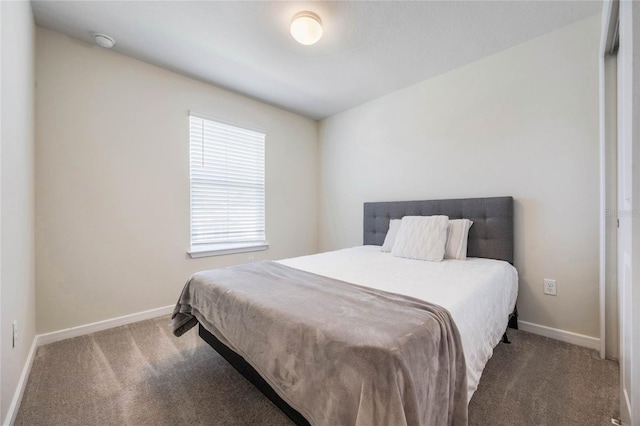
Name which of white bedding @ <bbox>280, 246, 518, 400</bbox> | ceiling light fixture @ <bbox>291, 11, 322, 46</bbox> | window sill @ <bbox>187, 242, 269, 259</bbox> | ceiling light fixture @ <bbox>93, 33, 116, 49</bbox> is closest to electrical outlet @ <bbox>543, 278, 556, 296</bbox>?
white bedding @ <bbox>280, 246, 518, 400</bbox>

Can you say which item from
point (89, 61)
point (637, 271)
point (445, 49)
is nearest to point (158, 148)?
point (89, 61)

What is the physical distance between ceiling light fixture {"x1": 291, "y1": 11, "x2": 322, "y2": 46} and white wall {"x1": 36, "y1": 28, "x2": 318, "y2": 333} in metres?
1.53

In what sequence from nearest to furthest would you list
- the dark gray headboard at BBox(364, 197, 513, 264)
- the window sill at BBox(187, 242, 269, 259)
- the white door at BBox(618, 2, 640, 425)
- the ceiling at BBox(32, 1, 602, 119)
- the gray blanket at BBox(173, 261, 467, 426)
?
the gray blanket at BBox(173, 261, 467, 426) → the white door at BBox(618, 2, 640, 425) → the ceiling at BBox(32, 1, 602, 119) → the dark gray headboard at BBox(364, 197, 513, 264) → the window sill at BBox(187, 242, 269, 259)

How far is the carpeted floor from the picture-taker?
1334 millimetres

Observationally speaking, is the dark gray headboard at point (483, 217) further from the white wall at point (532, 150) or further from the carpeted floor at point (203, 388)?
the carpeted floor at point (203, 388)

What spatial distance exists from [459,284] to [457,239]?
0.93 m

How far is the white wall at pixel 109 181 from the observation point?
83.0 inches

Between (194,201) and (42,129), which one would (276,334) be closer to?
(194,201)

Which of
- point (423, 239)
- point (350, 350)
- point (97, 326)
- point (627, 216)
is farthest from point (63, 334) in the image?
point (627, 216)

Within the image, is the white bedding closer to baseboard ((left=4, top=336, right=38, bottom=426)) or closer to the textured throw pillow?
the textured throw pillow

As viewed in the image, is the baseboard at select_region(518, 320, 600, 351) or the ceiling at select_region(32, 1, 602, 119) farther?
the baseboard at select_region(518, 320, 600, 351)

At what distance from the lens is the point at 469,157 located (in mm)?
2561

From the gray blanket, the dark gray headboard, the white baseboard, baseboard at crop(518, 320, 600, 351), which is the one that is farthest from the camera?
the dark gray headboard

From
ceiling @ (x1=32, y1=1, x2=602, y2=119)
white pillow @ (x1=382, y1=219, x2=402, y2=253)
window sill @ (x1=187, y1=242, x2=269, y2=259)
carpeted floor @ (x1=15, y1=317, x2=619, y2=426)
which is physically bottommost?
carpeted floor @ (x1=15, y1=317, x2=619, y2=426)
